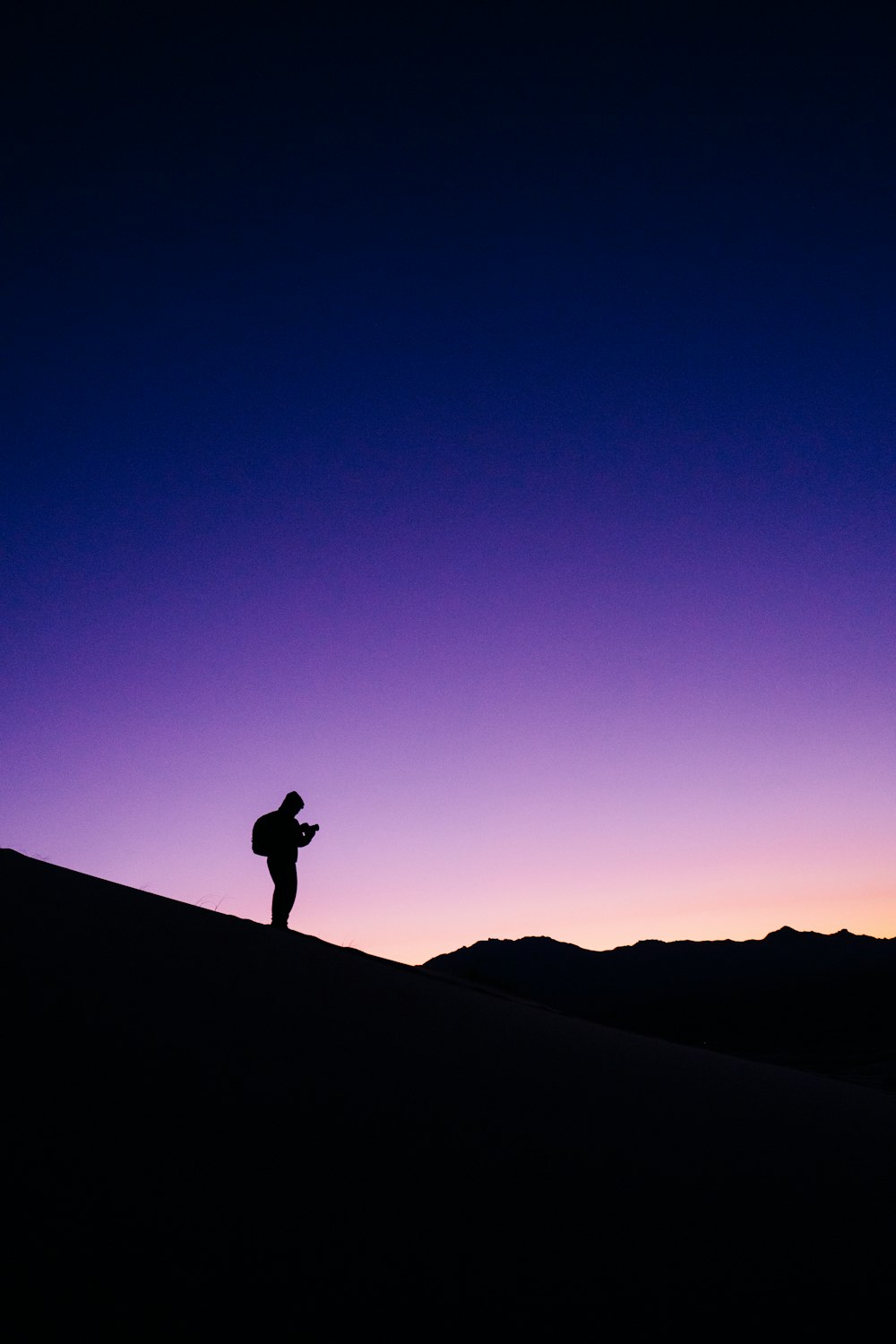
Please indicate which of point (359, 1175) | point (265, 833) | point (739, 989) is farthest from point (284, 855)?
point (739, 989)

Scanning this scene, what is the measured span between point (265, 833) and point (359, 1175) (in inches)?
173

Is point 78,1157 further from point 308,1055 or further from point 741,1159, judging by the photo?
point 741,1159

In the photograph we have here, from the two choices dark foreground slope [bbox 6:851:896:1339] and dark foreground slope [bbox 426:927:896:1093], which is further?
dark foreground slope [bbox 426:927:896:1093]

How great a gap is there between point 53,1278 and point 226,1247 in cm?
26

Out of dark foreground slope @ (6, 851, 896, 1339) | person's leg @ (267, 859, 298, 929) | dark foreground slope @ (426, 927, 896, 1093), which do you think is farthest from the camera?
dark foreground slope @ (426, 927, 896, 1093)

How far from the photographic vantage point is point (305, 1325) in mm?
1075

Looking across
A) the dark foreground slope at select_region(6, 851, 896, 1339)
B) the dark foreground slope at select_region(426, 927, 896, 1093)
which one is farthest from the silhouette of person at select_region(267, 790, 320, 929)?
the dark foreground slope at select_region(6, 851, 896, 1339)

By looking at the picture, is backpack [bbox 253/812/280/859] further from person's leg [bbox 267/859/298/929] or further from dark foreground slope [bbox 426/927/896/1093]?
dark foreground slope [bbox 426/927/896/1093]

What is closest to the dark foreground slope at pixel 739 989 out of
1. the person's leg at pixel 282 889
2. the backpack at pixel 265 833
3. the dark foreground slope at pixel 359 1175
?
the person's leg at pixel 282 889

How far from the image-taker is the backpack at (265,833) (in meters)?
5.65

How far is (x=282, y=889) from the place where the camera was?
18.4 ft

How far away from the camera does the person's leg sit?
18.1ft

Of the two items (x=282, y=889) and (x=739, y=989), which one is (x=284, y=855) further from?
(x=739, y=989)

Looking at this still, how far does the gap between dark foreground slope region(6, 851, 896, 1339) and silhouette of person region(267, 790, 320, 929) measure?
2.83 m
